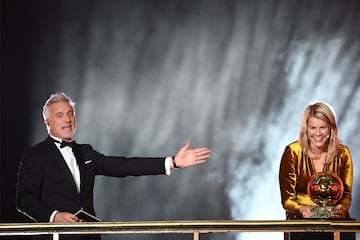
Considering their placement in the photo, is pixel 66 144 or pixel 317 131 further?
pixel 317 131

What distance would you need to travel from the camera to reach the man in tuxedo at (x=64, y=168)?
482 centimetres

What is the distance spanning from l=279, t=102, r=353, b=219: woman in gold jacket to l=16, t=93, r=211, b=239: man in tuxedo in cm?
64

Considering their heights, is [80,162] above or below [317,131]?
below

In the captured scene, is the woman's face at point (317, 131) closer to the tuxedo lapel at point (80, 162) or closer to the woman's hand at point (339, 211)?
the woman's hand at point (339, 211)

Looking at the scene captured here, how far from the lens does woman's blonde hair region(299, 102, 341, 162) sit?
523 centimetres

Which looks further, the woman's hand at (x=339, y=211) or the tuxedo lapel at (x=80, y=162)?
the tuxedo lapel at (x=80, y=162)

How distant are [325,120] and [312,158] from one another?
27 cm

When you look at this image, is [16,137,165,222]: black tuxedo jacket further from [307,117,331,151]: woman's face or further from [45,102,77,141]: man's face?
[307,117,331,151]: woman's face

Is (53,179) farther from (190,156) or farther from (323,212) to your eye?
(323,212)

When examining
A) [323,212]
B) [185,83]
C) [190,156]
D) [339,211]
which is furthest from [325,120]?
[185,83]

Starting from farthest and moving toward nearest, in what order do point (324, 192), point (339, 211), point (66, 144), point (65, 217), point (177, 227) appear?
1. point (66, 144)
2. point (339, 211)
3. point (324, 192)
4. point (65, 217)
5. point (177, 227)

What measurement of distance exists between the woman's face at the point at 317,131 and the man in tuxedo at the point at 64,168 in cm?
76

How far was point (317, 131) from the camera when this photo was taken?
5234 millimetres

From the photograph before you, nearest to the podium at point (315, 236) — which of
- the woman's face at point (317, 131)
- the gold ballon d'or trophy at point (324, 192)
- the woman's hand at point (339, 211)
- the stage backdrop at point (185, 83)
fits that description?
the gold ballon d'or trophy at point (324, 192)
